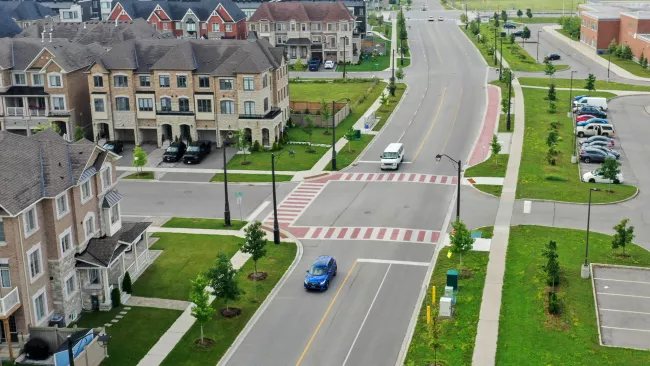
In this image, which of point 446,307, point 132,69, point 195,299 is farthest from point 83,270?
point 132,69

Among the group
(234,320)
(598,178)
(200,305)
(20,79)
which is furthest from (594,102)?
(200,305)

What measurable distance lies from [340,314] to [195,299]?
8.96 metres

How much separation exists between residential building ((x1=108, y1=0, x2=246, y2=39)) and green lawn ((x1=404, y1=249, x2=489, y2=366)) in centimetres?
10623

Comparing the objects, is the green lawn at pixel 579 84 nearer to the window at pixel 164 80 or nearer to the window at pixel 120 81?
the window at pixel 164 80

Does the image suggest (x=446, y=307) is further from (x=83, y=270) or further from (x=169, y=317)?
(x=83, y=270)

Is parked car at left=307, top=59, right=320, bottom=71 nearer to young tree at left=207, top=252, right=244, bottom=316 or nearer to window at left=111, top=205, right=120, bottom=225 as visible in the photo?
window at left=111, top=205, right=120, bottom=225

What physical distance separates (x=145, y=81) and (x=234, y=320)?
49.9 m

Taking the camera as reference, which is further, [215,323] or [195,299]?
[215,323]

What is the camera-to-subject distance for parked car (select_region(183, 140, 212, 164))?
84.5 metres

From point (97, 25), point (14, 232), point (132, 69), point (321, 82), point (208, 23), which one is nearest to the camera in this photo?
point (14, 232)

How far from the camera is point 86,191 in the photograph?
51.1 m

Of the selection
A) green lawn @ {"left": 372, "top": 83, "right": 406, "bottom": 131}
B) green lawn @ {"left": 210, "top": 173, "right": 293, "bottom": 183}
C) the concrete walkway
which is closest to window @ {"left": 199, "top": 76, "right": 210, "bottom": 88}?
green lawn @ {"left": 210, "top": 173, "right": 293, "bottom": 183}

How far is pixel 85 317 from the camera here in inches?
1927

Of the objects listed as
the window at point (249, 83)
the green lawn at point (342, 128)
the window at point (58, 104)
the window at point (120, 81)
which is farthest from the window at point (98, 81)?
the green lawn at point (342, 128)
